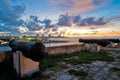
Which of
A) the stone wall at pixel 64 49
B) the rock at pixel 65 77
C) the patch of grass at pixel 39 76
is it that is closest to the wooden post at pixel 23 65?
the patch of grass at pixel 39 76

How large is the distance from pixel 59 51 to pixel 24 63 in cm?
608

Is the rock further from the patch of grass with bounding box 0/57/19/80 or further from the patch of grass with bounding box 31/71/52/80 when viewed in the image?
the patch of grass with bounding box 0/57/19/80

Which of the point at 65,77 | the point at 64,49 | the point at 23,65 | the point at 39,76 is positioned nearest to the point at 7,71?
the point at 23,65

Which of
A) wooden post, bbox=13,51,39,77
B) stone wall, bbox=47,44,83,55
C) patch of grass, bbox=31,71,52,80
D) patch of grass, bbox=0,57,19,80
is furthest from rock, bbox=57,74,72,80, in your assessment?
stone wall, bbox=47,44,83,55

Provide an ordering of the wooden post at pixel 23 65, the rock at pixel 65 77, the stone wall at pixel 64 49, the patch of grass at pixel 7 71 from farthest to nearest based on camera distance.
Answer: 1. the stone wall at pixel 64 49
2. the patch of grass at pixel 7 71
3. the wooden post at pixel 23 65
4. the rock at pixel 65 77

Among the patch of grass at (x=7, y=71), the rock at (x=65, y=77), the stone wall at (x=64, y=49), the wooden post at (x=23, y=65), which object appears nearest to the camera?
the rock at (x=65, y=77)

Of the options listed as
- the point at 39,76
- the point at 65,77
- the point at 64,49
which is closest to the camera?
the point at 65,77

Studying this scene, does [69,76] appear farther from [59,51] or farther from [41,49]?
[59,51]

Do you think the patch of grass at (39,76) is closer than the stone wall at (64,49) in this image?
Yes

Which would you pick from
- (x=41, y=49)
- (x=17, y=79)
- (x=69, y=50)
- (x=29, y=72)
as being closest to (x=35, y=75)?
(x=29, y=72)

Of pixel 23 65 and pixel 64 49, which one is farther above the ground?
pixel 23 65

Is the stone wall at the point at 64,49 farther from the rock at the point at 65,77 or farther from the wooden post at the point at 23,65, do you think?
the rock at the point at 65,77

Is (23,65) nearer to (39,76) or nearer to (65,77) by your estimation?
(39,76)

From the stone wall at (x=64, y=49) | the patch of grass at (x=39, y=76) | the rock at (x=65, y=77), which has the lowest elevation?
the rock at (x=65, y=77)
